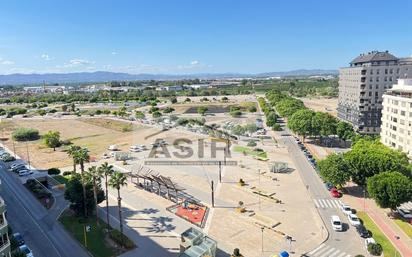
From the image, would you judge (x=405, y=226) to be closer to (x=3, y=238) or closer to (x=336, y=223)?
(x=336, y=223)

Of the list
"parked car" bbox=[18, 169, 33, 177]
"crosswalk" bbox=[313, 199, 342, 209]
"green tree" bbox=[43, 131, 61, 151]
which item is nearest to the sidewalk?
"crosswalk" bbox=[313, 199, 342, 209]

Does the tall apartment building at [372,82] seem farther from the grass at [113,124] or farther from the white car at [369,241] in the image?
the grass at [113,124]

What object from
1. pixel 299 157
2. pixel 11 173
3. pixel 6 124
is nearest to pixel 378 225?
pixel 299 157

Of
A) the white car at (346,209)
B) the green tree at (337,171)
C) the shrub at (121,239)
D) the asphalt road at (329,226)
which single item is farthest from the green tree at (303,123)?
the shrub at (121,239)

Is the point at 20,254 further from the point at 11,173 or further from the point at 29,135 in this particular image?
the point at 29,135

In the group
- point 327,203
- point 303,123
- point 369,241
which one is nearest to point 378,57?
point 303,123

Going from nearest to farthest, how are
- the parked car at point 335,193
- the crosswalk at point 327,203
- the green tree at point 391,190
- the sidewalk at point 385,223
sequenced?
the sidewalk at point 385,223 → the green tree at point 391,190 → the crosswalk at point 327,203 → the parked car at point 335,193
